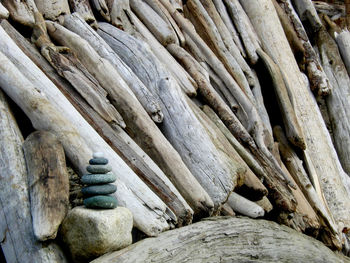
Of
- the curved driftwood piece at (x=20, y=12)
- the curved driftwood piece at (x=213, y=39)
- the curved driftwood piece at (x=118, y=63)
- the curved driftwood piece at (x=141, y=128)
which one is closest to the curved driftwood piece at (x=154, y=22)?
the curved driftwood piece at (x=213, y=39)

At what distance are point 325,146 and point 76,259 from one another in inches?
155

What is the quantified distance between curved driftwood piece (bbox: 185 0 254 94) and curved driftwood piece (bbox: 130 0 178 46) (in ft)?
2.33

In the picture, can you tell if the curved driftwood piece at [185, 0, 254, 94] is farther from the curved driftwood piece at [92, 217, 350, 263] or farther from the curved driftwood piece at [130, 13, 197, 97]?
the curved driftwood piece at [92, 217, 350, 263]

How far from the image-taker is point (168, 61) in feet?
15.5

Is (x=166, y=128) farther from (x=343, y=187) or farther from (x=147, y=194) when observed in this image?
(x=343, y=187)

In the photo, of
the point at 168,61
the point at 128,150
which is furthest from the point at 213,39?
the point at 128,150

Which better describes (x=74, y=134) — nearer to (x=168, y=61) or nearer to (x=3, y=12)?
(x=3, y=12)

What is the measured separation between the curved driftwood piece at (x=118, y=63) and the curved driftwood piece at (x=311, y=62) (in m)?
3.25

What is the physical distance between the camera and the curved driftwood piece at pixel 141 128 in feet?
11.3

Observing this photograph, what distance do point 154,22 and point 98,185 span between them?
280 cm

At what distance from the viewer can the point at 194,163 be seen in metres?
3.79

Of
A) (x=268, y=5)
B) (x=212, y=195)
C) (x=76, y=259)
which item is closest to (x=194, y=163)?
(x=212, y=195)

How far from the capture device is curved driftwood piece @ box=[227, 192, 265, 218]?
388 cm

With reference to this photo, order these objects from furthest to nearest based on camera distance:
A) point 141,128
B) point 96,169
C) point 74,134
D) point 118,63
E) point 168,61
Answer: point 168,61
point 118,63
point 141,128
point 74,134
point 96,169
